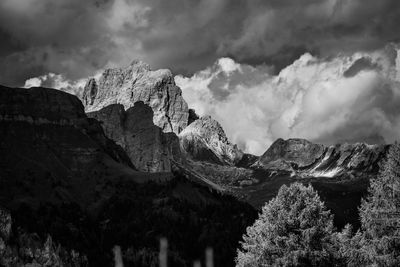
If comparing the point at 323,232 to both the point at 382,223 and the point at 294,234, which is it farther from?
the point at 382,223

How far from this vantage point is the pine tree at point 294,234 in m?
37.2

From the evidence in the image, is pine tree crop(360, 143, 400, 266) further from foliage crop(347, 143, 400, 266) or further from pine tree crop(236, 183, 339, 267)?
pine tree crop(236, 183, 339, 267)

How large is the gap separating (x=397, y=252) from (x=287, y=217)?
25.5ft

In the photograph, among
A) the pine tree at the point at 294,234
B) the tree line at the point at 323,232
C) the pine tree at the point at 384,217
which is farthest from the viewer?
the pine tree at the point at 294,234

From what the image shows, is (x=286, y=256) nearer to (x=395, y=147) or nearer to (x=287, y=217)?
(x=287, y=217)

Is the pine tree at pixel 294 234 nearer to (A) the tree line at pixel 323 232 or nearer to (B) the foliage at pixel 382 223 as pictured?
(A) the tree line at pixel 323 232

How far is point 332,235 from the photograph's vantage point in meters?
38.1

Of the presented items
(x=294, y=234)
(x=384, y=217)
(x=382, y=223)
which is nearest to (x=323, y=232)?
(x=294, y=234)

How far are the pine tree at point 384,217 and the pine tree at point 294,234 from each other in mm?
3242

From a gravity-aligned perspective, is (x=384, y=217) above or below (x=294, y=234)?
above

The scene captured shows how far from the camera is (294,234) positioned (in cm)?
3784

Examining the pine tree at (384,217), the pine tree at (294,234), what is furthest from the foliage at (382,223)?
the pine tree at (294,234)

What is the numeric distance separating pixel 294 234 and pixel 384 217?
6.40 metres

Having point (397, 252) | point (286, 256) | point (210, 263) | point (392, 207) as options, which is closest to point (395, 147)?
point (392, 207)
